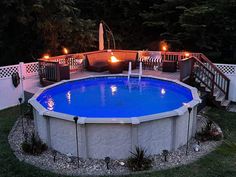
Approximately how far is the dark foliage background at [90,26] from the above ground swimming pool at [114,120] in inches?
204

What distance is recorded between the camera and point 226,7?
13.2 metres

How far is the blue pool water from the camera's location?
26.6ft

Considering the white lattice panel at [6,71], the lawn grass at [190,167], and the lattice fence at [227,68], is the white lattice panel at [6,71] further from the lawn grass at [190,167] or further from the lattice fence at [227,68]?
the lattice fence at [227,68]

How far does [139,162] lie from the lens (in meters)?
5.70

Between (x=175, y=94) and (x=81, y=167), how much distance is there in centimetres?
496

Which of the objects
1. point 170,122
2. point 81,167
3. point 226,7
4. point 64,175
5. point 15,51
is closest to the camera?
point 64,175

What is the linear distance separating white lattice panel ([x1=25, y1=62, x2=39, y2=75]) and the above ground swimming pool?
1.87 m

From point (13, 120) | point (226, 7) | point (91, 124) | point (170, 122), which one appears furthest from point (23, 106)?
point (226, 7)

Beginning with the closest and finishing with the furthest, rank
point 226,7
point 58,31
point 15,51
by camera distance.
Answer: point 226,7 < point 58,31 < point 15,51

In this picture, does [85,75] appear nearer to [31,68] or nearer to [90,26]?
[31,68]

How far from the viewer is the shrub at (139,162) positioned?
563cm

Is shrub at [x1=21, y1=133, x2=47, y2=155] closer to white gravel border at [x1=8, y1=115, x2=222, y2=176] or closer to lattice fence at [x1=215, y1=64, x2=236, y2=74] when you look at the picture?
white gravel border at [x1=8, y1=115, x2=222, y2=176]

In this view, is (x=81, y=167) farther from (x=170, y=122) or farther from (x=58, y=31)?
(x=58, y=31)

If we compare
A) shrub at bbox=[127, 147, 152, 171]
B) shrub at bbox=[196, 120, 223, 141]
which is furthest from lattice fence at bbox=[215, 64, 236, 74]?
shrub at bbox=[127, 147, 152, 171]
